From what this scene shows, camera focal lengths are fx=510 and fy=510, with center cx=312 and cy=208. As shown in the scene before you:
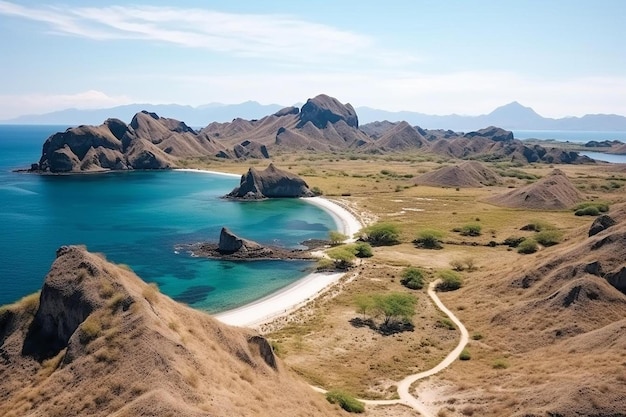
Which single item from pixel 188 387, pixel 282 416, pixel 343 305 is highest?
pixel 188 387

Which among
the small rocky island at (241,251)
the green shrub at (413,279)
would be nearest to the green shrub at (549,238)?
the green shrub at (413,279)

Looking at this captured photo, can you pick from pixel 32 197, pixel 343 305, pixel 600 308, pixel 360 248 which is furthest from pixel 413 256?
pixel 32 197

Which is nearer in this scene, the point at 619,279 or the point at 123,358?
the point at 123,358

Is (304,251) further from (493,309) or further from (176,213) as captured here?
(176,213)

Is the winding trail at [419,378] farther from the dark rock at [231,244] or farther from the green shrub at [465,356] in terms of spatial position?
the dark rock at [231,244]

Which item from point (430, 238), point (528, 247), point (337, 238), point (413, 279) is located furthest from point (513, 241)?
point (413, 279)

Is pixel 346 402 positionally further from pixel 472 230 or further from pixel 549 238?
pixel 472 230
